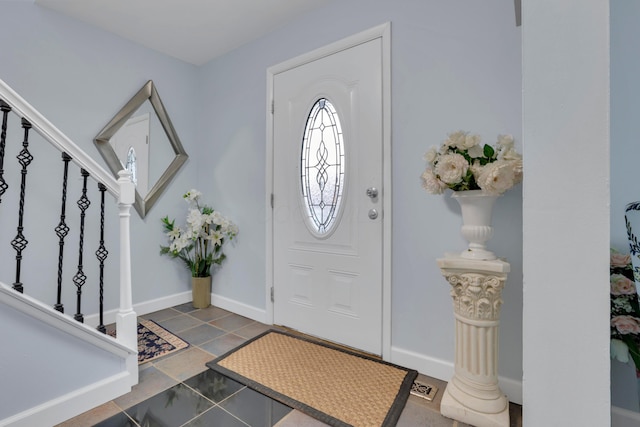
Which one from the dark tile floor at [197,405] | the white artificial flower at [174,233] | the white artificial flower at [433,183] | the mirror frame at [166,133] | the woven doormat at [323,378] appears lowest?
the dark tile floor at [197,405]

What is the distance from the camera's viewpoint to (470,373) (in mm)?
1394

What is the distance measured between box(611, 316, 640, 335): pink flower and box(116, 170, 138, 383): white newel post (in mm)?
2157

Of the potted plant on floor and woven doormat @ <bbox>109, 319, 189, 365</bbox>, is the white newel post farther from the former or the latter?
the potted plant on floor

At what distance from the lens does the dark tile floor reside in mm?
1370

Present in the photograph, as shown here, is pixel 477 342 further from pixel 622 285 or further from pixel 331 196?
pixel 331 196

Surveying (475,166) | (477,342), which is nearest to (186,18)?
(475,166)

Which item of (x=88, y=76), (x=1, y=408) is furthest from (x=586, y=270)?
(x=88, y=76)

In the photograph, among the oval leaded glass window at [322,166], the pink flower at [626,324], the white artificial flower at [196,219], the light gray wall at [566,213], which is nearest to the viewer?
the light gray wall at [566,213]

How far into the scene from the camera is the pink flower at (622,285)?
1087mm

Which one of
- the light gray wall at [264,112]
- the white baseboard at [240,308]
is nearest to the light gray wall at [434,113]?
the light gray wall at [264,112]

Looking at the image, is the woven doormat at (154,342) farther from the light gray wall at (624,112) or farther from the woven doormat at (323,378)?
the light gray wall at (624,112)

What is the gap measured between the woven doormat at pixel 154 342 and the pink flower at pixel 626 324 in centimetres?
230

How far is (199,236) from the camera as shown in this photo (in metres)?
2.81

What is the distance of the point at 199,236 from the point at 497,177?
8.02ft
